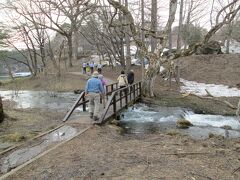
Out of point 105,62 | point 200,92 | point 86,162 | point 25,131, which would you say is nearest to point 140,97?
point 200,92

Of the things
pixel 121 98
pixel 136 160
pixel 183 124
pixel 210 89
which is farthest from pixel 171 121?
pixel 210 89

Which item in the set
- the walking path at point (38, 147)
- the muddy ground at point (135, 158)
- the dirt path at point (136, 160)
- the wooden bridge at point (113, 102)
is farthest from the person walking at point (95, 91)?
the dirt path at point (136, 160)

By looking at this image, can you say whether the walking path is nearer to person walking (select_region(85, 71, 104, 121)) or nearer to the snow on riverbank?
person walking (select_region(85, 71, 104, 121))

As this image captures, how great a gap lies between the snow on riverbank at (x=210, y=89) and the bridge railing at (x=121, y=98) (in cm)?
621

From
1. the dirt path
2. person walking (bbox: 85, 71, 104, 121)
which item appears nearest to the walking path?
the dirt path

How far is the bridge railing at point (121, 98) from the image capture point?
14.1 metres

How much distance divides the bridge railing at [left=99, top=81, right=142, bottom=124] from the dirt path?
3110mm

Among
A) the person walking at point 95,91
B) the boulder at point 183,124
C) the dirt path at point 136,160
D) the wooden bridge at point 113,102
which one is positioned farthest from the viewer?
the boulder at point 183,124

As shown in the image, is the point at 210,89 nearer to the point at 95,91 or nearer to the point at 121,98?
the point at 121,98

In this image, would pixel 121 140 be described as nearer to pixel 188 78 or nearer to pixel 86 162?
pixel 86 162

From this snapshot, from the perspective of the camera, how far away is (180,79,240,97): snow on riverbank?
1016 inches

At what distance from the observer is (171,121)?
51.6ft

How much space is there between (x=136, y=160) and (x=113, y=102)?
23.3ft

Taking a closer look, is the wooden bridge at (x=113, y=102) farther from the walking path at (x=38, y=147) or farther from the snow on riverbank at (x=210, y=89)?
the snow on riverbank at (x=210, y=89)
